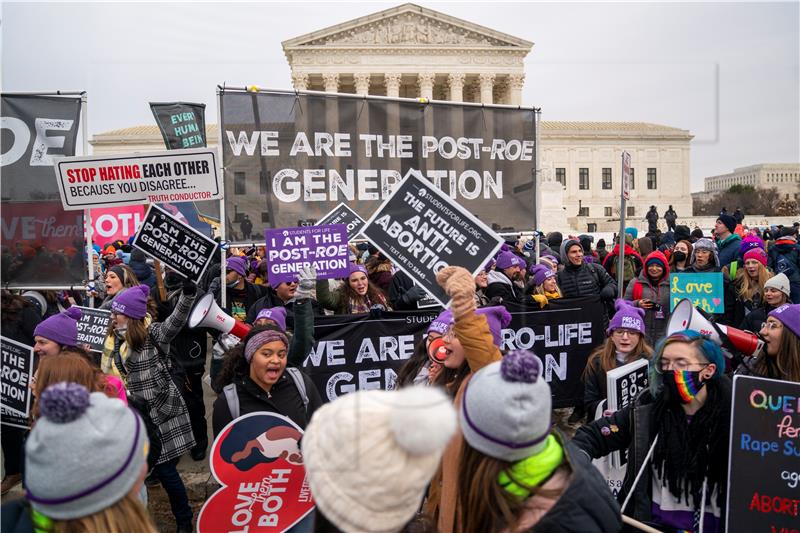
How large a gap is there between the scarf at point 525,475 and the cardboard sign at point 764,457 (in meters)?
1.27

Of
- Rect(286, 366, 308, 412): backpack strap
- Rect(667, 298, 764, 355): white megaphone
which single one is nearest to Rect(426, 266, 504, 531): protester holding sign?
Rect(286, 366, 308, 412): backpack strap

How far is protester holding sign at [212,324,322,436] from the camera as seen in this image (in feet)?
9.63

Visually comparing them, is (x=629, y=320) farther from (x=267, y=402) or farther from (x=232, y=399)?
(x=232, y=399)

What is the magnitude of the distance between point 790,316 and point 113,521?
295 cm

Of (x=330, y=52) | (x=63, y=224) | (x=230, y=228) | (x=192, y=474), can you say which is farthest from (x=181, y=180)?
(x=330, y=52)

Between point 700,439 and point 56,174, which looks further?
point 56,174

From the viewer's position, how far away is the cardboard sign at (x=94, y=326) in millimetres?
3748

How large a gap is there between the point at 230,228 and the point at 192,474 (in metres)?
2.08

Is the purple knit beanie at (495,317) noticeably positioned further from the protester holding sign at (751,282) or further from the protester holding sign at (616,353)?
the protester holding sign at (751,282)

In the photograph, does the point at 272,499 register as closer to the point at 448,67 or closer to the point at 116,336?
the point at 116,336

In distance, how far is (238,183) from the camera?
5.72 meters

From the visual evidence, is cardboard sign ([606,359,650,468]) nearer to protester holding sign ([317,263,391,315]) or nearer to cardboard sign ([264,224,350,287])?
cardboard sign ([264,224,350,287])

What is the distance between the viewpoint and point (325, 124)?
616 cm

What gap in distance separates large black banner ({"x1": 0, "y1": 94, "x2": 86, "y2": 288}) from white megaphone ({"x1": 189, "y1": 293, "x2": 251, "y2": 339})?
1.99m
